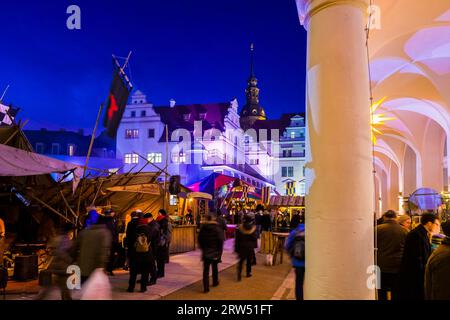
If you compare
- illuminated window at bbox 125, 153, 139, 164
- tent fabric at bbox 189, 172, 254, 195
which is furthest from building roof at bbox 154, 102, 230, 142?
tent fabric at bbox 189, 172, 254, 195

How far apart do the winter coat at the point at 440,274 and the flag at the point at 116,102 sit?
16.8 ft

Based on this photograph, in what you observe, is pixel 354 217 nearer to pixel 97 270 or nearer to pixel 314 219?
pixel 314 219

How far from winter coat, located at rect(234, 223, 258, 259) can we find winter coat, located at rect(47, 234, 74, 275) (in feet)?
16.2

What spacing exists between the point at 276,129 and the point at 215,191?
150 feet

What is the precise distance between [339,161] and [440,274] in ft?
4.77

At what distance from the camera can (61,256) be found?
18.5ft

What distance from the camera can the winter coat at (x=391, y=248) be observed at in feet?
19.3

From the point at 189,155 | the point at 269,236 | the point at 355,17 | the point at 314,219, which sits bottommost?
the point at 269,236

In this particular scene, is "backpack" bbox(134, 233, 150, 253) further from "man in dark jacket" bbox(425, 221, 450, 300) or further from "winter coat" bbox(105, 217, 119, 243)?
"man in dark jacket" bbox(425, 221, 450, 300)

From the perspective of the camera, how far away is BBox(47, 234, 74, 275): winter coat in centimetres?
558

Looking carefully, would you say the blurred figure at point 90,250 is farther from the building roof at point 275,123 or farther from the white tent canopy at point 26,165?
the building roof at point 275,123

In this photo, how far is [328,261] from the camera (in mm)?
3441

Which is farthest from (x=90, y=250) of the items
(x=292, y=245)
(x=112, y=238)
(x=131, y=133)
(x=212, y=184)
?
(x=131, y=133)

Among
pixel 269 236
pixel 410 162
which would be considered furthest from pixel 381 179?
pixel 269 236
